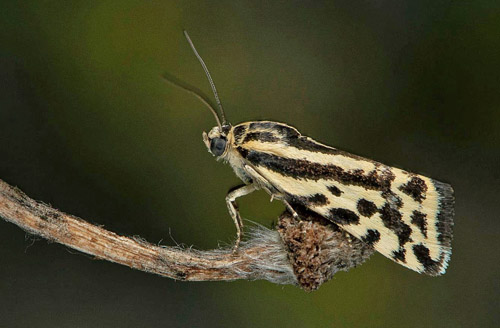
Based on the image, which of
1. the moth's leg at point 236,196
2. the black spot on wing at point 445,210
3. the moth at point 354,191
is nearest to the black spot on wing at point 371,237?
the moth at point 354,191

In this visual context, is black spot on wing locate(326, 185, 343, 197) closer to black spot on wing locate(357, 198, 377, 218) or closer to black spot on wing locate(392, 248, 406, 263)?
black spot on wing locate(357, 198, 377, 218)

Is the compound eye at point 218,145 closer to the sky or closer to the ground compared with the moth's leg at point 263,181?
closer to the sky

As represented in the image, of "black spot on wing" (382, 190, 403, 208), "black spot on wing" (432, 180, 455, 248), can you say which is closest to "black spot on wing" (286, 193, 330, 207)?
"black spot on wing" (382, 190, 403, 208)

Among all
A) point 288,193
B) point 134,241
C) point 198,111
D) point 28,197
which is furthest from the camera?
point 198,111

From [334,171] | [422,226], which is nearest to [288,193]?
[334,171]

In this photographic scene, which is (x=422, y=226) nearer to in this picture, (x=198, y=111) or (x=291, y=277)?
(x=291, y=277)

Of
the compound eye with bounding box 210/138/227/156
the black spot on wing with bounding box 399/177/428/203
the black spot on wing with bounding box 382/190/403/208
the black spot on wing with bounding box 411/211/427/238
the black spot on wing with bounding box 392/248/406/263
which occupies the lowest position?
the black spot on wing with bounding box 392/248/406/263

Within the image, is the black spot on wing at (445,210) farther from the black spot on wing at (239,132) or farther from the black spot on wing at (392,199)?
the black spot on wing at (239,132)
